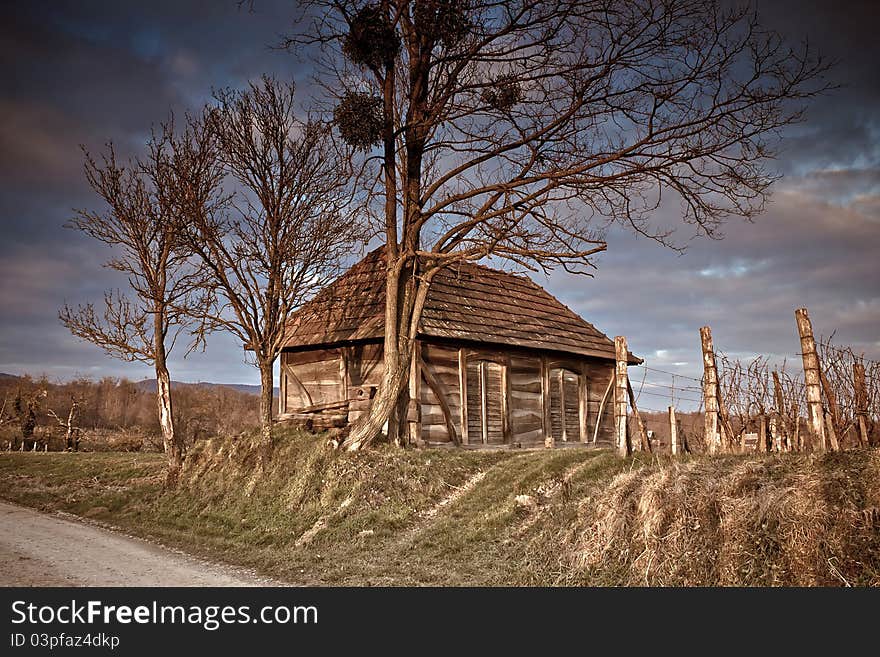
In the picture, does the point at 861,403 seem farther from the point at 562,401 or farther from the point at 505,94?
the point at 562,401

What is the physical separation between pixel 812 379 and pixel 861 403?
1.64m

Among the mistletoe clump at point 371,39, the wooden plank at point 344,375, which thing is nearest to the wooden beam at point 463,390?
the wooden plank at point 344,375

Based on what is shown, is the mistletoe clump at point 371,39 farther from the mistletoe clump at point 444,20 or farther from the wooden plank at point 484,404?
the wooden plank at point 484,404

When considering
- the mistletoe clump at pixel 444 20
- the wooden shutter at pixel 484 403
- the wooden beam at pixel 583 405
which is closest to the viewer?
the mistletoe clump at pixel 444 20

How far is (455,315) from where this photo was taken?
19.4 metres

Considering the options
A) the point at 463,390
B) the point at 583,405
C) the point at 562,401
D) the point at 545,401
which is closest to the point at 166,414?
the point at 463,390

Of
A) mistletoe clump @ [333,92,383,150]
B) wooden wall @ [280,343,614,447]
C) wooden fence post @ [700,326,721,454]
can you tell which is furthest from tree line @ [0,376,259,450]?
wooden fence post @ [700,326,721,454]

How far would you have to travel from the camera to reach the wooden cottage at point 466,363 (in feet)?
60.3

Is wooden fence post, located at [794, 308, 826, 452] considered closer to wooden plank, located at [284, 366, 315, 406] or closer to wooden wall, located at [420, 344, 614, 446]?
wooden wall, located at [420, 344, 614, 446]

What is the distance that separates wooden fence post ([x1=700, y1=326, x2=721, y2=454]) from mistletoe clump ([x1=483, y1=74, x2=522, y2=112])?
6635mm

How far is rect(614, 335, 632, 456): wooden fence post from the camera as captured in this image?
39.5ft

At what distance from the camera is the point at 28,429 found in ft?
113

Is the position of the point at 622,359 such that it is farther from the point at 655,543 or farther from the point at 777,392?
the point at 655,543

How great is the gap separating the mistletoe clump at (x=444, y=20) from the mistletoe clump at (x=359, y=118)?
6.26 ft
